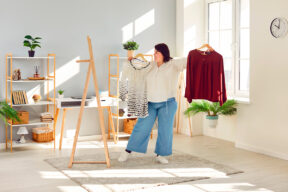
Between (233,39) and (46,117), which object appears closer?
(46,117)

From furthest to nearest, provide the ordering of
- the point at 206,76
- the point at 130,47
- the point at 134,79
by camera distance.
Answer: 1. the point at 130,47
2. the point at 206,76
3. the point at 134,79

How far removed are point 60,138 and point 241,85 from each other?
111 inches

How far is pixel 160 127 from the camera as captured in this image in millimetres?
5059

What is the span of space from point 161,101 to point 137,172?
88 centimetres

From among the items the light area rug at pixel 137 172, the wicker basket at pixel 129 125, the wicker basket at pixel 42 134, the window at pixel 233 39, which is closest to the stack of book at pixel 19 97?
the wicker basket at pixel 42 134

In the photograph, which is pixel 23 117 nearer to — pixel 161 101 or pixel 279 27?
pixel 161 101

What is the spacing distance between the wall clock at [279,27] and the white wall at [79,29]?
216cm

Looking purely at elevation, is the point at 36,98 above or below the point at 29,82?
below

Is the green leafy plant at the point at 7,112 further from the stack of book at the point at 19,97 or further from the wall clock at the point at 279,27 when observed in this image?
the wall clock at the point at 279,27

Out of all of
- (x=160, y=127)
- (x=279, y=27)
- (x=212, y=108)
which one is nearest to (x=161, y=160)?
(x=160, y=127)

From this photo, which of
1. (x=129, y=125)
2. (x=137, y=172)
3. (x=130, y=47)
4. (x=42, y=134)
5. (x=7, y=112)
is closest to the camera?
(x=137, y=172)

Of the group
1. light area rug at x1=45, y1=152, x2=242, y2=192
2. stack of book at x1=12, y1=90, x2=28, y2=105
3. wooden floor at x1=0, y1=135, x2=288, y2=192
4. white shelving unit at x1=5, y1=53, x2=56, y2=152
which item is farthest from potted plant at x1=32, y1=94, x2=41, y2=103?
light area rug at x1=45, y1=152, x2=242, y2=192

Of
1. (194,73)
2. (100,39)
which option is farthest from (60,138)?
(194,73)

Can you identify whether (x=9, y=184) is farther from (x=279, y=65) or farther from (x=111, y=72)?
(x=279, y=65)
